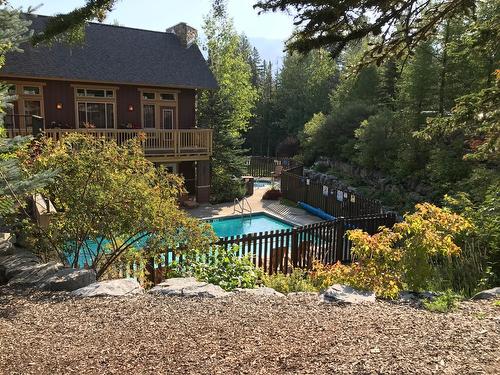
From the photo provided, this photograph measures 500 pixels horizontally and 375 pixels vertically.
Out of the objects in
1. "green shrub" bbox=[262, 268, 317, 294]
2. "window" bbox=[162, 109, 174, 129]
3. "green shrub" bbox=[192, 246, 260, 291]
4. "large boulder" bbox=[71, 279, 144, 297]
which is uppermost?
"window" bbox=[162, 109, 174, 129]

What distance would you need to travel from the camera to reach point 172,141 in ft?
57.4

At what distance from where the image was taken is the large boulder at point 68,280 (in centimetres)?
574

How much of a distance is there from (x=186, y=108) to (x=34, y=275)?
47.6 ft

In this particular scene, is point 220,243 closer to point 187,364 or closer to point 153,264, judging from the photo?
point 153,264

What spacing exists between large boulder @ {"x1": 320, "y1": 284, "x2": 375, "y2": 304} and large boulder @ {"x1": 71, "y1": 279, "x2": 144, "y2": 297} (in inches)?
100

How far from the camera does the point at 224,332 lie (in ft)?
13.9

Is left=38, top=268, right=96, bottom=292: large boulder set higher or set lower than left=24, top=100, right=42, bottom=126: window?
lower

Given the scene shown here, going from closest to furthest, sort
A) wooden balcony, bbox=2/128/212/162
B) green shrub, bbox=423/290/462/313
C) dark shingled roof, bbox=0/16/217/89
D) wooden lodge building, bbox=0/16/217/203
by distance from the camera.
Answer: green shrub, bbox=423/290/462/313
dark shingled roof, bbox=0/16/217/89
wooden lodge building, bbox=0/16/217/203
wooden balcony, bbox=2/128/212/162

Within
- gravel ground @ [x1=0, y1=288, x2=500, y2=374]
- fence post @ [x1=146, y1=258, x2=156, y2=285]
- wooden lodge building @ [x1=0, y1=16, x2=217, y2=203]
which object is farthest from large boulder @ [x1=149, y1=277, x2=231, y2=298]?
wooden lodge building @ [x1=0, y1=16, x2=217, y2=203]

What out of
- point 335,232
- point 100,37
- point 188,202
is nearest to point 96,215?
point 335,232

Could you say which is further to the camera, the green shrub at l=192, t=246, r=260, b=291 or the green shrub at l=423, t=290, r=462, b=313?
the green shrub at l=192, t=246, r=260, b=291

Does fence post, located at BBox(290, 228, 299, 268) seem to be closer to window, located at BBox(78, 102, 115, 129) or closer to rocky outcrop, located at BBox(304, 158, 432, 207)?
rocky outcrop, located at BBox(304, 158, 432, 207)

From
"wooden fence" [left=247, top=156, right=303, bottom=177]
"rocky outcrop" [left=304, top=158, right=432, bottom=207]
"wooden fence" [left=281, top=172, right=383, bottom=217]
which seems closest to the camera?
"wooden fence" [left=281, top=172, right=383, bottom=217]

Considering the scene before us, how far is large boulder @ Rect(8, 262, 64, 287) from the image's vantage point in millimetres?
5887
